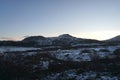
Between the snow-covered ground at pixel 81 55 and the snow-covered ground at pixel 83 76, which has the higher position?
the snow-covered ground at pixel 81 55

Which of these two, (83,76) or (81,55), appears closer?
(83,76)

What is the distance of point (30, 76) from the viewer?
22500 millimetres

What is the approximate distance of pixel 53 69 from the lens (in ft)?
85.6

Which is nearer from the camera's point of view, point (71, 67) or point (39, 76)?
point (39, 76)

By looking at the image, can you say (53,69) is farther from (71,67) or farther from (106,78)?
(106,78)

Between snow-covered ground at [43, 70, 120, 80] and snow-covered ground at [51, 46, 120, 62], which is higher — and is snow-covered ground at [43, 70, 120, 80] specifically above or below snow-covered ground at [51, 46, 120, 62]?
below

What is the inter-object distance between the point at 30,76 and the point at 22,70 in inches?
106

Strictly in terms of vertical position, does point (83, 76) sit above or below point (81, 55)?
below

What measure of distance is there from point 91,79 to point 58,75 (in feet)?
11.5

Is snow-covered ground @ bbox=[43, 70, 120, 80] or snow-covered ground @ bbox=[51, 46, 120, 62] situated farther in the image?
snow-covered ground @ bbox=[51, 46, 120, 62]

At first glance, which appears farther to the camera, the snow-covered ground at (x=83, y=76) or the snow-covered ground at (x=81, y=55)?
the snow-covered ground at (x=81, y=55)

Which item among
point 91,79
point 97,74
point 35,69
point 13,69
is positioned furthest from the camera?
point 35,69

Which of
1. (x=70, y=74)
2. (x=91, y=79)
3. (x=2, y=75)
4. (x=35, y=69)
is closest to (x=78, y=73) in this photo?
(x=70, y=74)

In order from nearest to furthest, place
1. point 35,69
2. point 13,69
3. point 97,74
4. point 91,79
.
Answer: point 91,79
point 97,74
point 13,69
point 35,69
